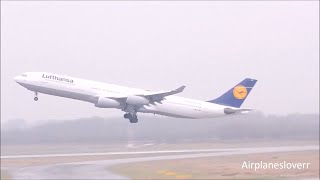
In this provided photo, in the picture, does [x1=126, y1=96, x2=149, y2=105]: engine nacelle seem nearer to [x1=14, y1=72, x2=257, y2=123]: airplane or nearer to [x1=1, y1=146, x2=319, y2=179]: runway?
[x1=14, y1=72, x2=257, y2=123]: airplane

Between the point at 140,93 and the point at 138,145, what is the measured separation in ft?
48.6

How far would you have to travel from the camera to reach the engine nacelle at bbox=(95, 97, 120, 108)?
45.7 meters

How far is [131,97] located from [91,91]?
3.03 m

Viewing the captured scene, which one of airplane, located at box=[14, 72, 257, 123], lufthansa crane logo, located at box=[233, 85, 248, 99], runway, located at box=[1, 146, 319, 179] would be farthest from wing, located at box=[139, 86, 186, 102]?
runway, located at box=[1, 146, 319, 179]

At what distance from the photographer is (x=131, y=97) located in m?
47.1

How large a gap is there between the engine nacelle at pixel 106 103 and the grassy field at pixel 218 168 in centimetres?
776

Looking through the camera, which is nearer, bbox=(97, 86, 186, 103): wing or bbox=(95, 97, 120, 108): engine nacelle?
bbox=(95, 97, 120, 108): engine nacelle

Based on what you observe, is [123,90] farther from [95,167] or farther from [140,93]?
[95,167]

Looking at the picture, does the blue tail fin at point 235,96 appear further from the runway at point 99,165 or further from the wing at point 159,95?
the runway at point 99,165

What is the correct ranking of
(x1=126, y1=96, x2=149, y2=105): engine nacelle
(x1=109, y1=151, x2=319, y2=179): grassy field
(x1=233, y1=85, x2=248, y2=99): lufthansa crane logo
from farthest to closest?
(x1=233, y1=85, x2=248, y2=99): lufthansa crane logo, (x1=109, y1=151, x2=319, y2=179): grassy field, (x1=126, y1=96, x2=149, y2=105): engine nacelle

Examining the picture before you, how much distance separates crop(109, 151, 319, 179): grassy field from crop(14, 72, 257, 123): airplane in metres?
5.04

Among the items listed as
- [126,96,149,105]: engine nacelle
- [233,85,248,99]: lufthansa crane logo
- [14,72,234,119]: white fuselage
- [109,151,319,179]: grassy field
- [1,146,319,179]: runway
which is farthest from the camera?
[1,146,319,179]: runway

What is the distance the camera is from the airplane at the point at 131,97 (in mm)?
45781

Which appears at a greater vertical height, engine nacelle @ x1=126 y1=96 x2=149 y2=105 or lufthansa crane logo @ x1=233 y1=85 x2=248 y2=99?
lufthansa crane logo @ x1=233 y1=85 x2=248 y2=99
